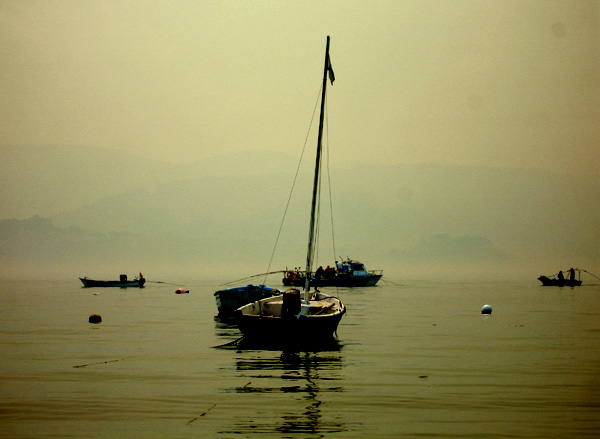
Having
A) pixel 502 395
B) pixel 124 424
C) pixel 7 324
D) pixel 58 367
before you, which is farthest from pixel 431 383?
pixel 7 324

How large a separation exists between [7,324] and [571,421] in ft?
160

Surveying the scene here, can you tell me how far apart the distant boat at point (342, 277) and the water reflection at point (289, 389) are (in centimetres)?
9968

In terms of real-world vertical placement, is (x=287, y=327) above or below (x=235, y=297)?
below

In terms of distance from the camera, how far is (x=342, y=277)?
145 metres

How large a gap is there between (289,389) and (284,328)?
420 inches

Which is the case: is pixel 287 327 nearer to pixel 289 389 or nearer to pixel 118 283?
pixel 289 389

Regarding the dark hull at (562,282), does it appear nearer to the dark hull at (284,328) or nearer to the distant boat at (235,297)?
the distant boat at (235,297)

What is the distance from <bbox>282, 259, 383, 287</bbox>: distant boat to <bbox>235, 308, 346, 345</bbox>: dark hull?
9804 centimetres

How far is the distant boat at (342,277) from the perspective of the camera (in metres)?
140

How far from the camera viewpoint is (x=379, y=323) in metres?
58.9

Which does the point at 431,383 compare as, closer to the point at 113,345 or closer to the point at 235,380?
the point at 235,380

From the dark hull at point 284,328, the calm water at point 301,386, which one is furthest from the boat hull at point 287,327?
the calm water at point 301,386

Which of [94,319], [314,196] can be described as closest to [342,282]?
[94,319]

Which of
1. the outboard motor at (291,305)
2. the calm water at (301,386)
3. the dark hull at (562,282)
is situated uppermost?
the dark hull at (562,282)
